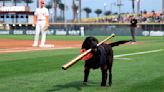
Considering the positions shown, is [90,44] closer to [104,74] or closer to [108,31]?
[104,74]

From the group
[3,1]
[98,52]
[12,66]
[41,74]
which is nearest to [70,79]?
[41,74]

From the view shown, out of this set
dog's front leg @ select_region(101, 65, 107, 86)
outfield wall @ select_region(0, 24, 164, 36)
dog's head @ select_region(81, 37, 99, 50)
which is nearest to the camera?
dog's head @ select_region(81, 37, 99, 50)

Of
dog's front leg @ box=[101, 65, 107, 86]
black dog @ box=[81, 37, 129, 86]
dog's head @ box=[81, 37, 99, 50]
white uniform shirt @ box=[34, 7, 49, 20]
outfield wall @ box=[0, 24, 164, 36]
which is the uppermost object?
white uniform shirt @ box=[34, 7, 49, 20]

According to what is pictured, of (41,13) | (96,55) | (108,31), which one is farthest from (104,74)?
(108,31)

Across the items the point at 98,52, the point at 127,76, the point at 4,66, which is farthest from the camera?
the point at 4,66

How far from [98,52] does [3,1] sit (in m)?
95.2

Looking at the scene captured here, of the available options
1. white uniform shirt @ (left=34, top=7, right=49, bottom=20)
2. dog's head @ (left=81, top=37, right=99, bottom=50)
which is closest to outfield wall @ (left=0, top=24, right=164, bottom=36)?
white uniform shirt @ (left=34, top=7, right=49, bottom=20)

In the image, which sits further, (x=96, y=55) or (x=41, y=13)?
(x=41, y=13)

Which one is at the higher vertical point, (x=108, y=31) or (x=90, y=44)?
(x=90, y=44)

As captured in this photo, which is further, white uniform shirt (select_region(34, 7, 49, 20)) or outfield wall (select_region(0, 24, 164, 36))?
outfield wall (select_region(0, 24, 164, 36))

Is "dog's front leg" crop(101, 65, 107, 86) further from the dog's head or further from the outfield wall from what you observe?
the outfield wall

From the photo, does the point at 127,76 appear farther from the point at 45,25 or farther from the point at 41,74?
the point at 45,25

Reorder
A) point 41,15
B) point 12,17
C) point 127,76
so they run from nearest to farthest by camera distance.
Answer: point 127,76, point 41,15, point 12,17

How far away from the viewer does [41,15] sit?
1953 centimetres
